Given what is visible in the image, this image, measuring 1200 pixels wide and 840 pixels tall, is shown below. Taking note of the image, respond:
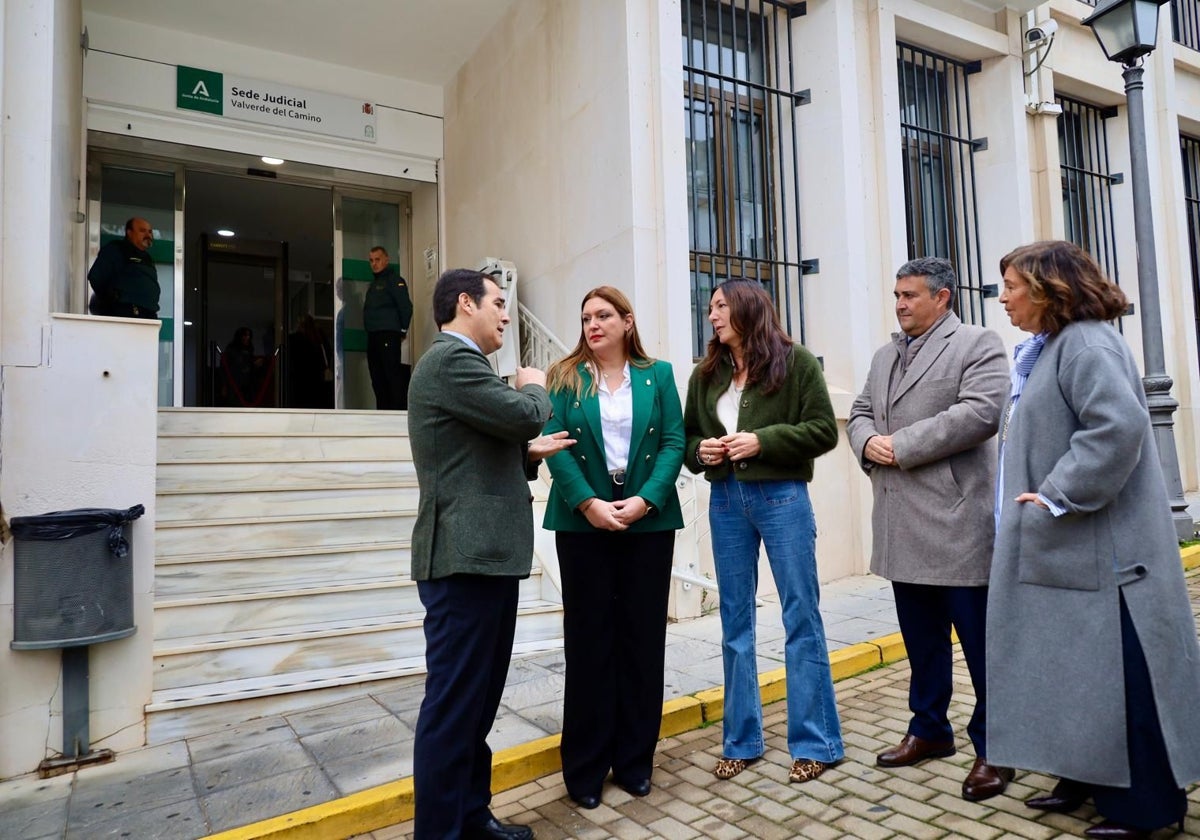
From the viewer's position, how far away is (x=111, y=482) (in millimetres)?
3881

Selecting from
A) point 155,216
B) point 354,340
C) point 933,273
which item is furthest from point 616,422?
point 155,216

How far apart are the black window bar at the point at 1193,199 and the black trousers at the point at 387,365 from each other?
37.7ft

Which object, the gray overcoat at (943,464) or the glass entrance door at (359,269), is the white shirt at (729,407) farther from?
the glass entrance door at (359,269)

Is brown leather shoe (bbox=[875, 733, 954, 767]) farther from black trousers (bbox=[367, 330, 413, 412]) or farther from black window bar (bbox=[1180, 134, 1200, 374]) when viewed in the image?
black window bar (bbox=[1180, 134, 1200, 374])

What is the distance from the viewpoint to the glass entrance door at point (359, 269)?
10.4 metres

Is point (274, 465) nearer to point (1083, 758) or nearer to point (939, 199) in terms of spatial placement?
point (1083, 758)

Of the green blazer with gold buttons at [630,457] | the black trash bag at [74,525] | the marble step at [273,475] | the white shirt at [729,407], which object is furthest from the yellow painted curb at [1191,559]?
the black trash bag at [74,525]

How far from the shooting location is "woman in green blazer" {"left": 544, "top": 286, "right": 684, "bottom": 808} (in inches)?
123

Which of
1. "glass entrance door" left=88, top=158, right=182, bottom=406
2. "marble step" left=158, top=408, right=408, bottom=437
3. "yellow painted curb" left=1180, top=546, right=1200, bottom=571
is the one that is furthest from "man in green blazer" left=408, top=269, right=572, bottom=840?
"glass entrance door" left=88, top=158, right=182, bottom=406

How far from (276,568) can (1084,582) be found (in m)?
4.46

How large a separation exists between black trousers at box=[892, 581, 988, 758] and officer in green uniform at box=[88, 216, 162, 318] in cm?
685

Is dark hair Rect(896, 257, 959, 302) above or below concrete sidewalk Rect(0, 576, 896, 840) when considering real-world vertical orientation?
above

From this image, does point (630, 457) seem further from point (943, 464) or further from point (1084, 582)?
point (1084, 582)

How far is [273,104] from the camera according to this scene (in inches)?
348
